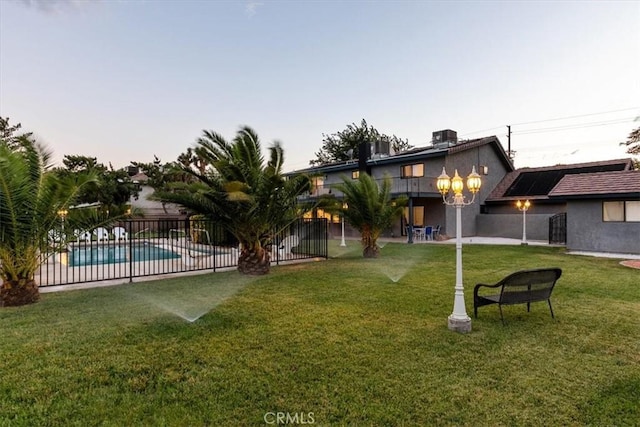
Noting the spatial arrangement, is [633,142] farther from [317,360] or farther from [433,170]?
[317,360]

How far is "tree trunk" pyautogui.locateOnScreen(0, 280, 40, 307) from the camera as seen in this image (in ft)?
22.4

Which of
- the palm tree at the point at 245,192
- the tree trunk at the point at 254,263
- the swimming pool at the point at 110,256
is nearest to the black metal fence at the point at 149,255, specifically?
the swimming pool at the point at 110,256

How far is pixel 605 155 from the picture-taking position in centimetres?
3931

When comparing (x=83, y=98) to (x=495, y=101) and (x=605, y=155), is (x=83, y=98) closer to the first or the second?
(x=495, y=101)

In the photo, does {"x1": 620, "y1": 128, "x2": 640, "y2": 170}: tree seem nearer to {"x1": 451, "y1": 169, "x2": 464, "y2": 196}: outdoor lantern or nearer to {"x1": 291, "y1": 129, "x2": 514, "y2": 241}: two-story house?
{"x1": 291, "y1": 129, "x2": 514, "y2": 241}: two-story house

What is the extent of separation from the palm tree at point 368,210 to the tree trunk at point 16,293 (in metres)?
9.86

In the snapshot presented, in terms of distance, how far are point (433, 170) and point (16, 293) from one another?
2054 cm

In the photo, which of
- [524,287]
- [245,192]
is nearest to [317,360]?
[524,287]

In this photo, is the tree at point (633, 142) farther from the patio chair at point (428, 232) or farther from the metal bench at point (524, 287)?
the metal bench at point (524, 287)

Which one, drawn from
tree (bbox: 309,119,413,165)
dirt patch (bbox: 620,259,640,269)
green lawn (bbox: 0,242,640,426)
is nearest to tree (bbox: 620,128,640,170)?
dirt patch (bbox: 620,259,640,269)

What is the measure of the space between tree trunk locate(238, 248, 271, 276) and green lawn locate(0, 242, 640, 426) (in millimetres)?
2599

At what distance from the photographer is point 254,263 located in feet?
33.8

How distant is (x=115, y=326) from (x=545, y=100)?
23.0 metres

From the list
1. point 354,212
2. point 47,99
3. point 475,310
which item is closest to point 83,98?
point 47,99
